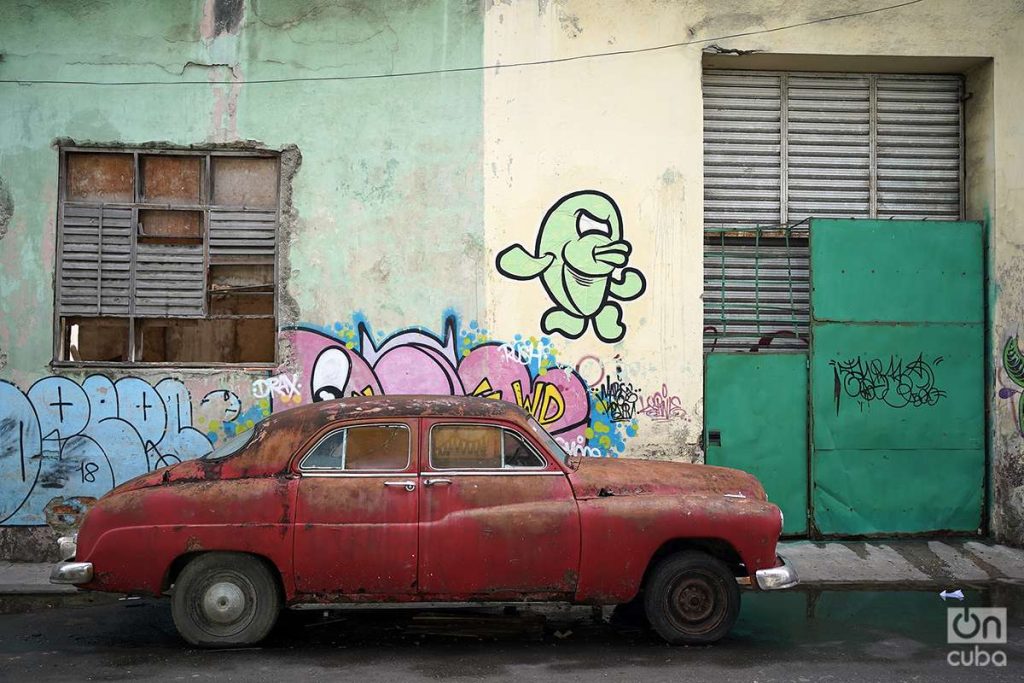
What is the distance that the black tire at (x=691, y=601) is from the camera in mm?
6129

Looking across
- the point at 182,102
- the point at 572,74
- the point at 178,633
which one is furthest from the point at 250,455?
the point at 572,74

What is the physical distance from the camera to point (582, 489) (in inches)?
242

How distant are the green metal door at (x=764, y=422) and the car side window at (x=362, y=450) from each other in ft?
13.1

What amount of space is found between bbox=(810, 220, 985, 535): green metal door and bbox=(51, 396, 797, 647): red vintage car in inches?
137

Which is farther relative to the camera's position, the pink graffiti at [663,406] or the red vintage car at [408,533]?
the pink graffiti at [663,406]

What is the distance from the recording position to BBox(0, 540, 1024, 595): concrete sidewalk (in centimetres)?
817

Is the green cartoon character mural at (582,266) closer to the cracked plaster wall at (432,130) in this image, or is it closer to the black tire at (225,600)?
the cracked plaster wall at (432,130)

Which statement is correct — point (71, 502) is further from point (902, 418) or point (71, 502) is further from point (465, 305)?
point (902, 418)

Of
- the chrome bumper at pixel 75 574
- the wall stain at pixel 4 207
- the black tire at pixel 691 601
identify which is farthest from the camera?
the wall stain at pixel 4 207

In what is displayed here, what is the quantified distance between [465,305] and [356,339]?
1.04 metres

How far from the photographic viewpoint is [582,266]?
9273 millimetres

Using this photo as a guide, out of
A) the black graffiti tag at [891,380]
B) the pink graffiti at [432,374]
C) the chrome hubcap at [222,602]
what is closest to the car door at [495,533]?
the chrome hubcap at [222,602]

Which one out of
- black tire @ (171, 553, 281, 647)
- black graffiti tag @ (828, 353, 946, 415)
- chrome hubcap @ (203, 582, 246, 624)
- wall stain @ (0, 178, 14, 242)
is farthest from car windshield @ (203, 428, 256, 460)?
black graffiti tag @ (828, 353, 946, 415)

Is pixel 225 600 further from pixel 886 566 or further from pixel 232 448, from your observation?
pixel 886 566
